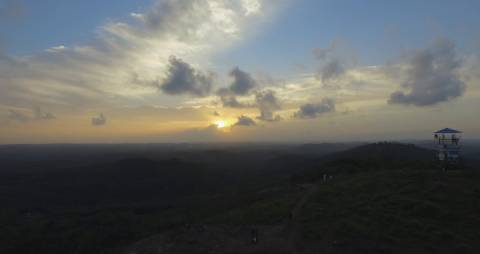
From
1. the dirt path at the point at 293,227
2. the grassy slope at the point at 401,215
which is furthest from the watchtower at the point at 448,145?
the dirt path at the point at 293,227

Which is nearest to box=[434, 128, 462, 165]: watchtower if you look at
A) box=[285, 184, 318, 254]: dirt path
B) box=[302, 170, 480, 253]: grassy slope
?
box=[302, 170, 480, 253]: grassy slope

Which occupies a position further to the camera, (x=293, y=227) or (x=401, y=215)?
(x=293, y=227)

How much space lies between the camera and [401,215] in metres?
20.2

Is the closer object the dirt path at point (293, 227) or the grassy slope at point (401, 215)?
the grassy slope at point (401, 215)

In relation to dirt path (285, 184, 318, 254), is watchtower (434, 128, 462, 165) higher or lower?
higher

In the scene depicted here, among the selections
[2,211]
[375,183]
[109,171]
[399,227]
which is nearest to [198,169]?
[109,171]

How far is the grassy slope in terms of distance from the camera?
658 inches

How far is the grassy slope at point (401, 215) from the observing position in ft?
54.9

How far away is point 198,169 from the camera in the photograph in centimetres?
10688

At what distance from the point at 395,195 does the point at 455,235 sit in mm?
6678

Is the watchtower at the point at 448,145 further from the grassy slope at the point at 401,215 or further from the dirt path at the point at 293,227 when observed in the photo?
the dirt path at the point at 293,227

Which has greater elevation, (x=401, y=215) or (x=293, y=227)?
(x=401, y=215)

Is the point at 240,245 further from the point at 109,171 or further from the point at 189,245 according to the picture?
the point at 109,171

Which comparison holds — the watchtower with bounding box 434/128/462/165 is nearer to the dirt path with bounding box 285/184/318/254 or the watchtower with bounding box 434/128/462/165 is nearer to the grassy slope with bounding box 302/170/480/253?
the grassy slope with bounding box 302/170/480/253
